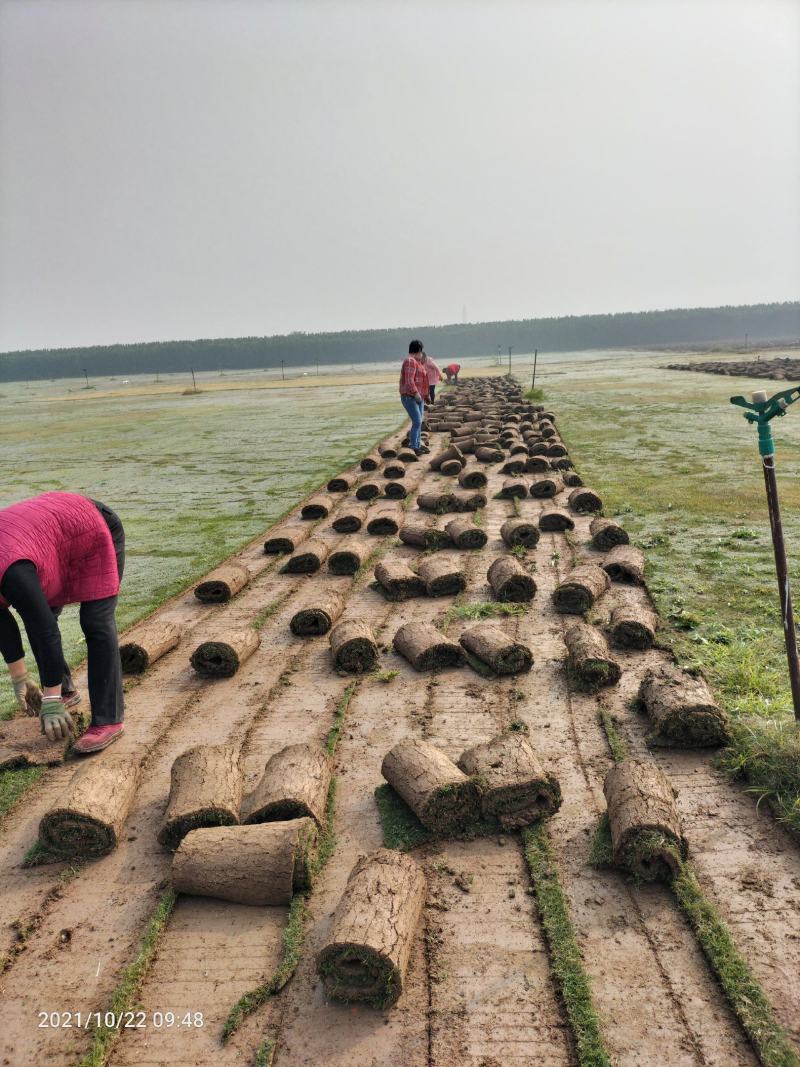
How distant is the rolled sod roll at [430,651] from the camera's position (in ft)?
23.3

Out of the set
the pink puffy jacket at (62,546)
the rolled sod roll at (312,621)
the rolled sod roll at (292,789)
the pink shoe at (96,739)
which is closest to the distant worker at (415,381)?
the rolled sod roll at (312,621)

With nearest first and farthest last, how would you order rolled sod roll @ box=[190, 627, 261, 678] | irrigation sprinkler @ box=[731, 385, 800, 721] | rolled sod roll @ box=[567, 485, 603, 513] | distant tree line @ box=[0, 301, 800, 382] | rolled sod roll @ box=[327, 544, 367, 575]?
irrigation sprinkler @ box=[731, 385, 800, 721] → rolled sod roll @ box=[190, 627, 261, 678] → rolled sod roll @ box=[327, 544, 367, 575] → rolled sod roll @ box=[567, 485, 603, 513] → distant tree line @ box=[0, 301, 800, 382]

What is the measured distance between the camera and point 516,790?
477 centimetres

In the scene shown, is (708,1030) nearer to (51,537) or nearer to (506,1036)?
(506,1036)

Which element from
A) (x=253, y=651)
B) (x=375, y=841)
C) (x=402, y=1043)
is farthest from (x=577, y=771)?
(x=253, y=651)

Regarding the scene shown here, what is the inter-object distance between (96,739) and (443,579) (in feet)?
15.7

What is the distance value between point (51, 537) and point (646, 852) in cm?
490

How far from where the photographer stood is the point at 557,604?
851cm

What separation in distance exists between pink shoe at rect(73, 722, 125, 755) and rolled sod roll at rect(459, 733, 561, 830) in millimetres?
3334

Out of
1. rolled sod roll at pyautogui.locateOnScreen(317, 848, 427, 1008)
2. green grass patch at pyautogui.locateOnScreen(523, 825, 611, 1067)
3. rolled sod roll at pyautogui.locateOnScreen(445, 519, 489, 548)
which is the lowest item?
green grass patch at pyautogui.locateOnScreen(523, 825, 611, 1067)

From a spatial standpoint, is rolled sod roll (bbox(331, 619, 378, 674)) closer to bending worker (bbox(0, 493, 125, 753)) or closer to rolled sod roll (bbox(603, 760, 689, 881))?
bending worker (bbox(0, 493, 125, 753))

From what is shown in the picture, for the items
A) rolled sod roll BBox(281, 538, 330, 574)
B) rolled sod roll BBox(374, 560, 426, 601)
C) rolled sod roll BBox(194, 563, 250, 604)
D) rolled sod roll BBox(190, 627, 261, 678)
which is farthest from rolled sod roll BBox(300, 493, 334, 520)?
rolled sod roll BBox(190, 627, 261, 678)

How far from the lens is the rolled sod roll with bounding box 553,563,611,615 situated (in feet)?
27.4

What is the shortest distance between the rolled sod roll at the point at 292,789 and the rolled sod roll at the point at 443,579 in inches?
164
